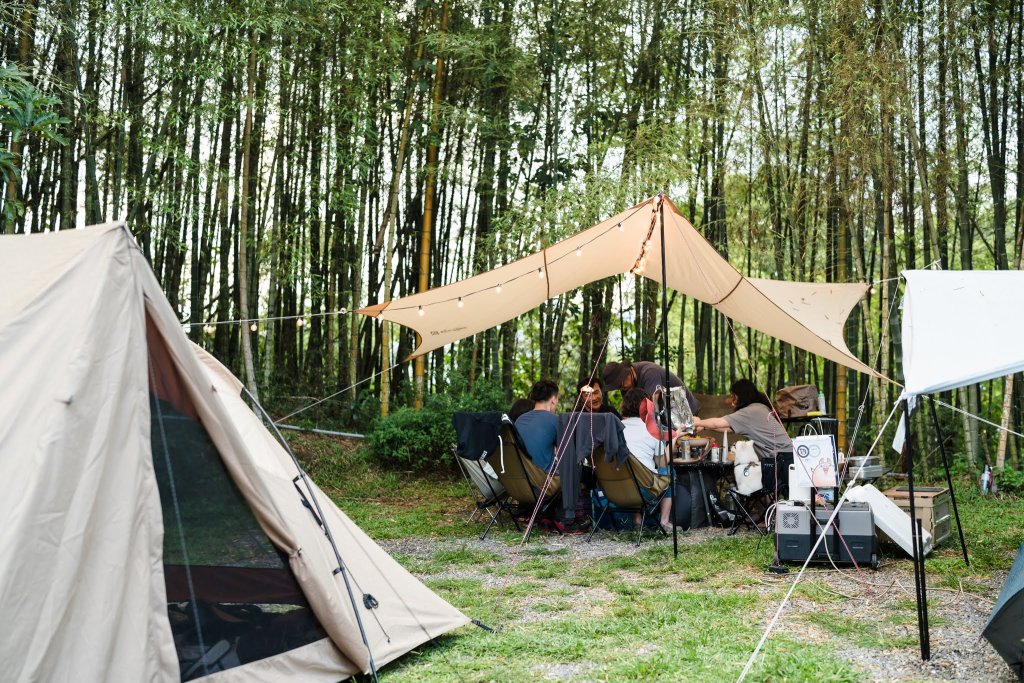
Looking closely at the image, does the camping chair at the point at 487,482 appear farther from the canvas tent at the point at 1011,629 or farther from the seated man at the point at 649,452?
the canvas tent at the point at 1011,629

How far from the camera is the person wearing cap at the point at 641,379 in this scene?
6.38 metres

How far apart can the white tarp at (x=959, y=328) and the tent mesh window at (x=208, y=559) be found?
6.92 feet

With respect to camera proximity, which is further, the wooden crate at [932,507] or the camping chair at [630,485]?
the camping chair at [630,485]

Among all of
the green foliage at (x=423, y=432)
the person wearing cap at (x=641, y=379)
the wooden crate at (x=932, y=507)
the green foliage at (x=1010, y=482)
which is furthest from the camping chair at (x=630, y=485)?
the green foliage at (x=1010, y=482)

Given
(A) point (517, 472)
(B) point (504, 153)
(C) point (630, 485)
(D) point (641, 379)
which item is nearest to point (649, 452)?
(C) point (630, 485)

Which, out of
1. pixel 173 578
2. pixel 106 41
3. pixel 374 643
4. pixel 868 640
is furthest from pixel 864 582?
pixel 106 41

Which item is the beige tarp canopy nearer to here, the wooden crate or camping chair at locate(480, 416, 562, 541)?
the wooden crate

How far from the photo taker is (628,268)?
636 cm

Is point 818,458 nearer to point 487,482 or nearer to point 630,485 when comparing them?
point 630,485

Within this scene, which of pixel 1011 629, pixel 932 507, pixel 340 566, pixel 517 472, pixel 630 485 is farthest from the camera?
pixel 517 472

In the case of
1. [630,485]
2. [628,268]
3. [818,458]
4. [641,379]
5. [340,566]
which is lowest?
[630,485]

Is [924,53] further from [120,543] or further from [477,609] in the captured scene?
[120,543]

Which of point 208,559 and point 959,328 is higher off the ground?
point 959,328

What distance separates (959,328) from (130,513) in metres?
2.72
